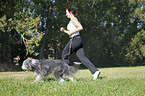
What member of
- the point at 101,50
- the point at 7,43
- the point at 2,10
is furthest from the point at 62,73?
the point at 101,50

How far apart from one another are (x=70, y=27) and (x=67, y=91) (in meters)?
2.04

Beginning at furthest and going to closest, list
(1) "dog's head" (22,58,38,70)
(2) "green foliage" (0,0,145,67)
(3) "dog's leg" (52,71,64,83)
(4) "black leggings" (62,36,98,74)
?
(2) "green foliage" (0,0,145,67)
(4) "black leggings" (62,36,98,74)
(3) "dog's leg" (52,71,64,83)
(1) "dog's head" (22,58,38,70)

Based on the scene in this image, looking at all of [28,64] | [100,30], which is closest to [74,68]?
[28,64]

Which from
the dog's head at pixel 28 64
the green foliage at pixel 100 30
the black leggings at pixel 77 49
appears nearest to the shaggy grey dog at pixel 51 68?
the dog's head at pixel 28 64

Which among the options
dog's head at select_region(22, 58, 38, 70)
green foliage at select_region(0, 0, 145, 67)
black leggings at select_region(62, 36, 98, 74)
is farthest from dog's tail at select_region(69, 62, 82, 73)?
green foliage at select_region(0, 0, 145, 67)

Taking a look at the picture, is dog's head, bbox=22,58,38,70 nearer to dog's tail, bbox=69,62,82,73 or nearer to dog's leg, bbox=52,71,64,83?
dog's leg, bbox=52,71,64,83

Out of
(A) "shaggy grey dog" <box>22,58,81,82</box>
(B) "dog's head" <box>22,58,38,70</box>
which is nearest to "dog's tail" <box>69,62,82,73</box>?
(A) "shaggy grey dog" <box>22,58,81,82</box>

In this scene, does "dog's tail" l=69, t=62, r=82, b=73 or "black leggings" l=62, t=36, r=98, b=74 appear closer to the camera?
"dog's tail" l=69, t=62, r=82, b=73

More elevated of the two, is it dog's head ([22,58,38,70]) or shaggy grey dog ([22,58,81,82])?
dog's head ([22,58,38,70])

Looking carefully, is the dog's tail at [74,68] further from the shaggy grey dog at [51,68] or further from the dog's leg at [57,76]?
the dog's leg at [57,76]

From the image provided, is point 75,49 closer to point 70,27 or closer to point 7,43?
point 70,27

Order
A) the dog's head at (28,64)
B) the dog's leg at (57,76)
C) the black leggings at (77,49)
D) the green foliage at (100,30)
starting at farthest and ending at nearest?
the green foliage at (100,30) → the black leggings at (77,49) → the dog's leg at (57,76) → the dog's head at (28,64)

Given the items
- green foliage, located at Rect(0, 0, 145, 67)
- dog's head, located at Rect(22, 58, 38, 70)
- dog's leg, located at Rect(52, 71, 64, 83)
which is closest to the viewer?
dog's head, located at Rect(22, 58, 38, 70)

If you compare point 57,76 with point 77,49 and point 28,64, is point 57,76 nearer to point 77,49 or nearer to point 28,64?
point 28,64
